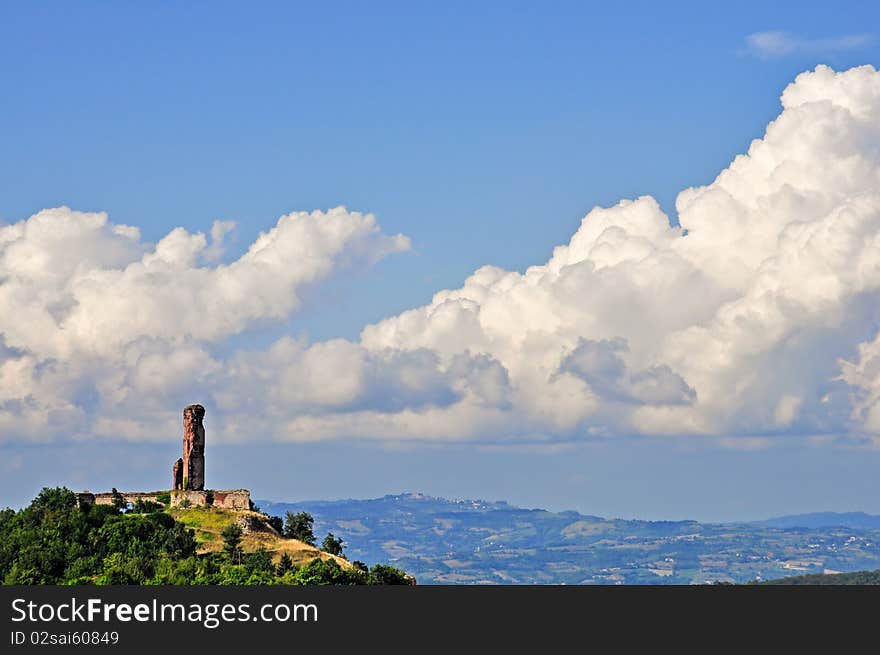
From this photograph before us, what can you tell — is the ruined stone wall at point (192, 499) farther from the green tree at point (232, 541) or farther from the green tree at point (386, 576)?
the green tree at point (386, 576)

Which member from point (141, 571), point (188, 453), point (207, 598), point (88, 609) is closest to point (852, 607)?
point (207, 598)

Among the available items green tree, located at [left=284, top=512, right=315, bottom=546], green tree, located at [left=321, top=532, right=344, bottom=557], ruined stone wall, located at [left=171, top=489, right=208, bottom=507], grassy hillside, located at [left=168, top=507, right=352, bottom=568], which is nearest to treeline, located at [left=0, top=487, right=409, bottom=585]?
grassy hillside, located at [left=168, top=507, right=352, bottom=568]

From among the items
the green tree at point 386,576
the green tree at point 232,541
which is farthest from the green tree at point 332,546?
the green tree at point 232,541

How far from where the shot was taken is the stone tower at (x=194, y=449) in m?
179

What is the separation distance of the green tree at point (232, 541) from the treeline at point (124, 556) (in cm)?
12

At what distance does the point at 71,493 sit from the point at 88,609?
78.1 m

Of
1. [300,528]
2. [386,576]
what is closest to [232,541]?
[386,576]

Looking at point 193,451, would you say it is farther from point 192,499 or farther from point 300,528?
point 300,528

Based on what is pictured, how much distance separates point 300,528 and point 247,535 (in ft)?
61.6

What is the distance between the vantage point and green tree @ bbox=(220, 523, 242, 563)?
16375 centimetres

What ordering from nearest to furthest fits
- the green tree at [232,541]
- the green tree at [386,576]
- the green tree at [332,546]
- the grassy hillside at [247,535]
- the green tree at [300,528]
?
the green tree at [232,541]
the green tree at [386,576]
the grassy hillside at [247,535]
the green tree at [332,546]
the green tree at [300,528]

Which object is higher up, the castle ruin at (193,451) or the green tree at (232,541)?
the castle ruin at (193,451)

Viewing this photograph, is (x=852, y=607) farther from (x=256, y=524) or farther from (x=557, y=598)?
(x=256, y=524)

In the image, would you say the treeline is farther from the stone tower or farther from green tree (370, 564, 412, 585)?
the stone tower
